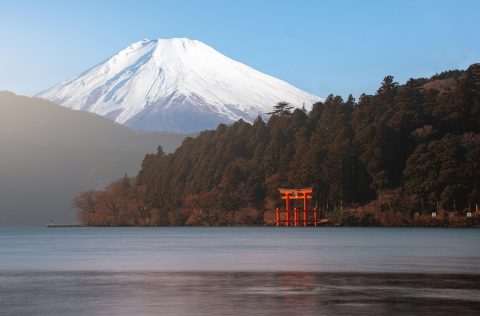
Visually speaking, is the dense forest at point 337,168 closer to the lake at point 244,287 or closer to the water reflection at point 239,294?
the lake at point 244,287

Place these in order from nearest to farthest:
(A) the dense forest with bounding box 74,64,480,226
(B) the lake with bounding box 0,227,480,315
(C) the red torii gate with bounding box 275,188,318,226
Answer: (B) the lake with bounding box 0,227,480,315 → (A) the dense forest with bounding box 74,64,480,226 → (C) the red torii gate with bounding box 275,188,318,226

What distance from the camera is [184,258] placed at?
45906 millimetres

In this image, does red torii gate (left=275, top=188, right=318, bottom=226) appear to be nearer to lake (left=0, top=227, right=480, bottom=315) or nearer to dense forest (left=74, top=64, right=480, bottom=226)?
dense forest (left=74, top=64, right=480, bottom=226)

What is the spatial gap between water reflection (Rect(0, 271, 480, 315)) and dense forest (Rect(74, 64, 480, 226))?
90.5m

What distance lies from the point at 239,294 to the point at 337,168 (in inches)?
4433

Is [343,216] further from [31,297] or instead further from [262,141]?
[31,297]

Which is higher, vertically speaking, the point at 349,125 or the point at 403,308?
the point at 349,125

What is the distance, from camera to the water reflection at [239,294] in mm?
21812

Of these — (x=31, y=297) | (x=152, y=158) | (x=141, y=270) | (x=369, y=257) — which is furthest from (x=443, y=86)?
(x=31, y=297)

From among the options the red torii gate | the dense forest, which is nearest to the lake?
the dense forest

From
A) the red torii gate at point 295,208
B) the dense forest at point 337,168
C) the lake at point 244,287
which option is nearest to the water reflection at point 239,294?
the lake at point 244,287

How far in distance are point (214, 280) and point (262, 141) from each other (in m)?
140

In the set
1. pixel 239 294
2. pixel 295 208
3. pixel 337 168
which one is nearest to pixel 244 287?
pixel 239 294

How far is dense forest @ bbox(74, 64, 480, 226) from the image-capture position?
404ft
